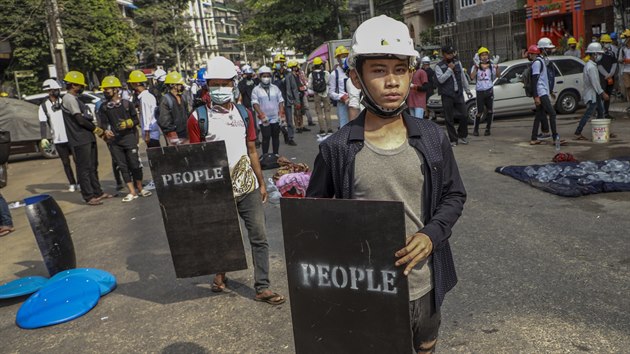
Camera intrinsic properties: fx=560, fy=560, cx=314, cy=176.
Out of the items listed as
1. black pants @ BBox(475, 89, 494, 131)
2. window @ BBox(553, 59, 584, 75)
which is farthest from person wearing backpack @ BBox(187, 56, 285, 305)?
window @ BBox(553, 59, 584, 75)

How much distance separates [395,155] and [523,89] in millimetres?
13529

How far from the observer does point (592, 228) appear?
5645 mm

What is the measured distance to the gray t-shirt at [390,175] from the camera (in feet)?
7.13

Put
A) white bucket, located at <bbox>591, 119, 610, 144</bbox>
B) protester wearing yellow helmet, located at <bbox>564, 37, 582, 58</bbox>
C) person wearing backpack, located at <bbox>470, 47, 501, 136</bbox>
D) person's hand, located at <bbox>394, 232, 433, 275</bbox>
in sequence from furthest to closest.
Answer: protester wearing yellow helmet, located at <bbox>564, 37, 582, 58</bbox>
person wearing backpack, located at <bbox>470, 47, 501, 136</bbox>
white bucket, located at <bbox>591, 119, 610, 144</bbox>
person's hand, located at <bbox>394, 232, 433, 275</bbox>

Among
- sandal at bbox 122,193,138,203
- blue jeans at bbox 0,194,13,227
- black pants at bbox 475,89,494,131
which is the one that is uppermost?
black pants at bbox 475,89,494,131

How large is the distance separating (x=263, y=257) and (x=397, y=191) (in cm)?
263

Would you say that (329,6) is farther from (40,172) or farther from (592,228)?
(592,228)

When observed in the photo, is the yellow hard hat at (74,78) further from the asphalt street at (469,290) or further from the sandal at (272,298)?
the sandal at (272,298)

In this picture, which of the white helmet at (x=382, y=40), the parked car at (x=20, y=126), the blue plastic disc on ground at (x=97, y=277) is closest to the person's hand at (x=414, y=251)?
the white helmet at (x=382, y=40)

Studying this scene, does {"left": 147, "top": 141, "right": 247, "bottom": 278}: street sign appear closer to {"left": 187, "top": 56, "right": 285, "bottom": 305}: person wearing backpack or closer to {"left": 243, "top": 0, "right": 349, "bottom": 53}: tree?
{"left": 187, "top": 56, "right": 285, "bottom": 305}: person wearing backpack

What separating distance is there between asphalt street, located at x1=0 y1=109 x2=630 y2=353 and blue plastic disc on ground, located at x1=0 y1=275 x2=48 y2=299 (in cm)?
11

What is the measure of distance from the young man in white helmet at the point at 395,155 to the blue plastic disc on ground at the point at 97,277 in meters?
3.65

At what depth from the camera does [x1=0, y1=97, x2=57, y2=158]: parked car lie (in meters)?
15.3

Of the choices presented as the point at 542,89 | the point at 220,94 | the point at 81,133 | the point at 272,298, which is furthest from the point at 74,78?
the point at 542,89
